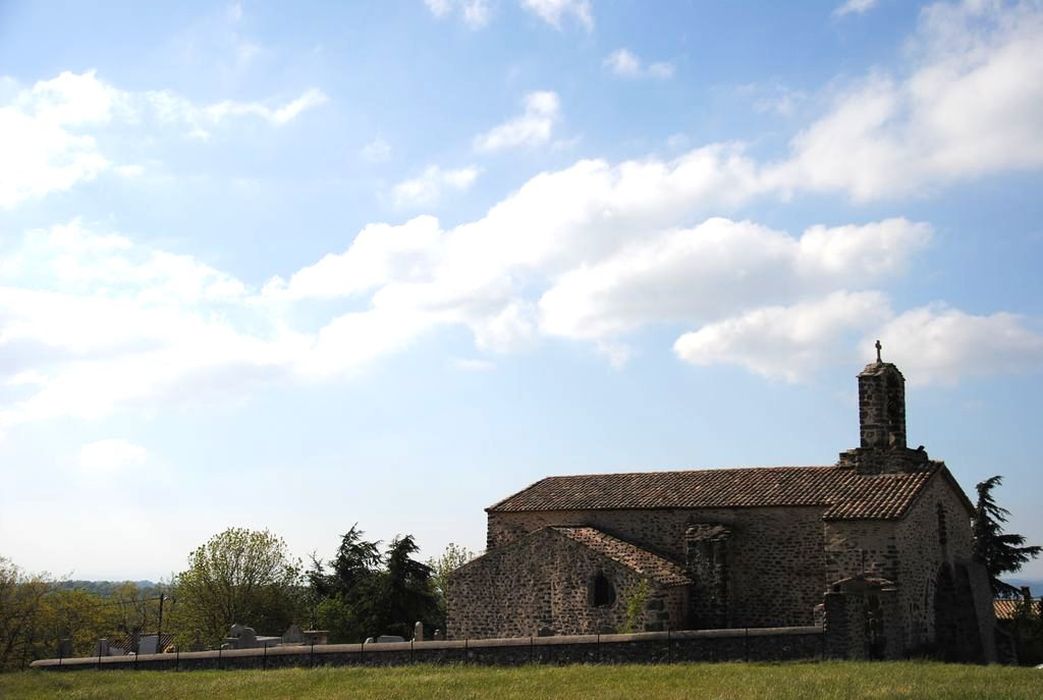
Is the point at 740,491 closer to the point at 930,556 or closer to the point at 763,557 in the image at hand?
the point at 763,557

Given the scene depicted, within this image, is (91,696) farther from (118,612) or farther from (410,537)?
(118,612)

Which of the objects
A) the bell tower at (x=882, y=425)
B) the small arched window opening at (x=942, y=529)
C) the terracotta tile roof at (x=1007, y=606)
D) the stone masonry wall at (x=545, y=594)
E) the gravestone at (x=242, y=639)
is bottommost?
the gravestone at (x=242, y=639)

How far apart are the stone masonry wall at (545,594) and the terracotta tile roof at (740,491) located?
10.9 feet

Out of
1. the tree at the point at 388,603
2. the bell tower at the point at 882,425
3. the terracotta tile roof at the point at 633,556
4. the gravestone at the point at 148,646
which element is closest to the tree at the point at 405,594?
the tree at the point at 388,603

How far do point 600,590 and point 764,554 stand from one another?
5468 millimetres

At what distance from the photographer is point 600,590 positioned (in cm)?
3052

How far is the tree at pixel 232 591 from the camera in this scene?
2160 inches

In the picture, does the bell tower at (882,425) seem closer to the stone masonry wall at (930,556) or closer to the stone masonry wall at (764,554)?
the stone masonry wall at (930,556)

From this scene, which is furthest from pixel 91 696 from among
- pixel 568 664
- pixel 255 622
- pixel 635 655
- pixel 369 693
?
pixel 255 622

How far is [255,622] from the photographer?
182 ft

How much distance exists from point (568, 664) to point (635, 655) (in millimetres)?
1736

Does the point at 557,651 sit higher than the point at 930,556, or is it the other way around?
the point at 930,556

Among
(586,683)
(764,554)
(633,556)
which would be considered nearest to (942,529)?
(764,554)

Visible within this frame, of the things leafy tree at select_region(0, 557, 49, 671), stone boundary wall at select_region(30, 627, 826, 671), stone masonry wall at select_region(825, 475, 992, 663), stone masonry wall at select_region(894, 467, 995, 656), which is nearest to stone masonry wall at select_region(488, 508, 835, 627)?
stone masonry wall at select_region(825, 475, 992, 663)
